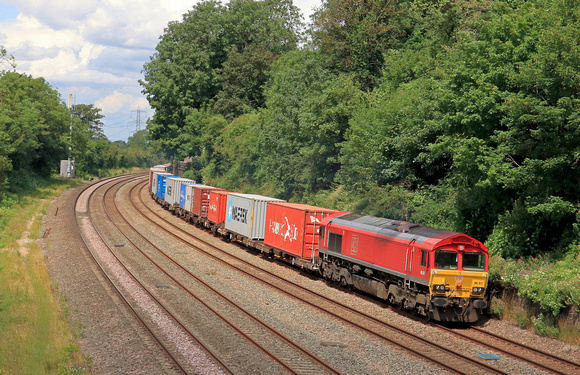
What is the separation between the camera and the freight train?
18.2 m

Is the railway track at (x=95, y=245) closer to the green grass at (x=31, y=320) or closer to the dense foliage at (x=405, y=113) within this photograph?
the green grass at (x=31, y=320)

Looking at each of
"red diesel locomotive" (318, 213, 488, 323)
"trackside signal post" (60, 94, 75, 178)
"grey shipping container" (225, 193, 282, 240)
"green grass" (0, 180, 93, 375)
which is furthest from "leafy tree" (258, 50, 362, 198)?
"trackside signal post" (60, 94, 75, 178)

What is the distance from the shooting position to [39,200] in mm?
53250

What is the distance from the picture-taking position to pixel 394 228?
20969 mm

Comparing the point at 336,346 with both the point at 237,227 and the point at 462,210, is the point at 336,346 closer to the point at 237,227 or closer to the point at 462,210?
the point at 462,210

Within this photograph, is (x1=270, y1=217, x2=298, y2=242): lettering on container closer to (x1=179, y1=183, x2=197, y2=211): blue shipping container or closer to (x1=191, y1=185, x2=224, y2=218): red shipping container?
(x1=191, y1=185, x2=224, y2=218): red shipping container

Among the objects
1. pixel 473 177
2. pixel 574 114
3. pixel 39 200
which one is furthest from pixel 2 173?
pixel 574 114

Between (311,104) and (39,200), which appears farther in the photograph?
(39,200)

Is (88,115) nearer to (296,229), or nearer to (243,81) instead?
(243,81)

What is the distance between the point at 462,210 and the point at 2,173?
132ft

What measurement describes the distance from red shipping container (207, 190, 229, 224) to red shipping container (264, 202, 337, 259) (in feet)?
26.6

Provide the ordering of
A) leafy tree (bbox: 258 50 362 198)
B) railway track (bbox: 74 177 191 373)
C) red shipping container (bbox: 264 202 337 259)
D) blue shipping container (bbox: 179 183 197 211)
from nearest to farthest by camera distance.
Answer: railway track (bbox: 74 177 191 373) < red shipping container (bbox: 264 202 337 259) < leafy tree (bbox: 258 50 362 198) < blue shipping container (bbox: 179 183 197 211)

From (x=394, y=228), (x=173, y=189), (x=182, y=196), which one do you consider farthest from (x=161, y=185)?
(x=394, y=228)

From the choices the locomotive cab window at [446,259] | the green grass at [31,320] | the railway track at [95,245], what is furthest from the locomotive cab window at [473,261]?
the green grass at [31,320]
